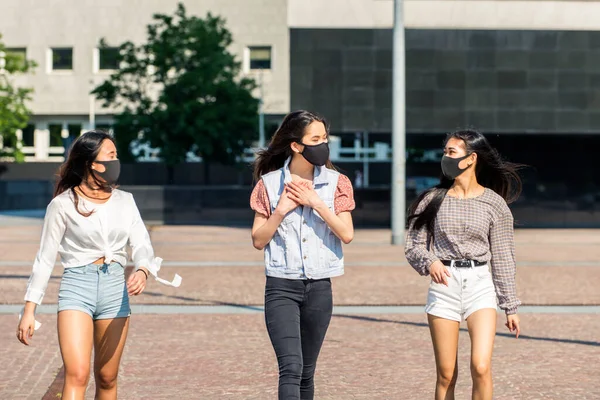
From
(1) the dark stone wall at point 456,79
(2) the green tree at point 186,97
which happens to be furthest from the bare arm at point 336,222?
(2) the green tree at point 186,97

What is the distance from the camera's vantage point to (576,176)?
38375mm

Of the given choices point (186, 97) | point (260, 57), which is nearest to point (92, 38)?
point (260, 57)

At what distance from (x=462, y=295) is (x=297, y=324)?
0.84 meters

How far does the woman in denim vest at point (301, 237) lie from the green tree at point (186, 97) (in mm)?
34541

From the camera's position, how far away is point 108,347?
17.7 ft

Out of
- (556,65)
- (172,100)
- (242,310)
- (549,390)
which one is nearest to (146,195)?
(172,100)

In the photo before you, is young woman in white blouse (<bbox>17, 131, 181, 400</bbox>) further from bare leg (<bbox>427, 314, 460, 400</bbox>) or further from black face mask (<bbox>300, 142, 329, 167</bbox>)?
bare leg (<bbox>427, 314, 460, 400</bbox>)

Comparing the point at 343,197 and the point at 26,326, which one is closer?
the point at 26,326

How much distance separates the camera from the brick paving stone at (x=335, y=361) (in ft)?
25.2

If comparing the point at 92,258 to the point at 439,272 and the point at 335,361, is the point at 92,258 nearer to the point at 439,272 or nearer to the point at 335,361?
the point at 439,272

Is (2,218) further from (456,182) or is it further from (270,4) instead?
(456,182)

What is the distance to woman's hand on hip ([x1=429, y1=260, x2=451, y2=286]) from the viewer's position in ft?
18.6

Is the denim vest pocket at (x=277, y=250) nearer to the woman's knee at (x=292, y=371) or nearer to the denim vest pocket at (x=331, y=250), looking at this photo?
the denim vest pocket at (x=331, y=250)

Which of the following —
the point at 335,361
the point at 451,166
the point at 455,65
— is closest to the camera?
the point at 451,166
